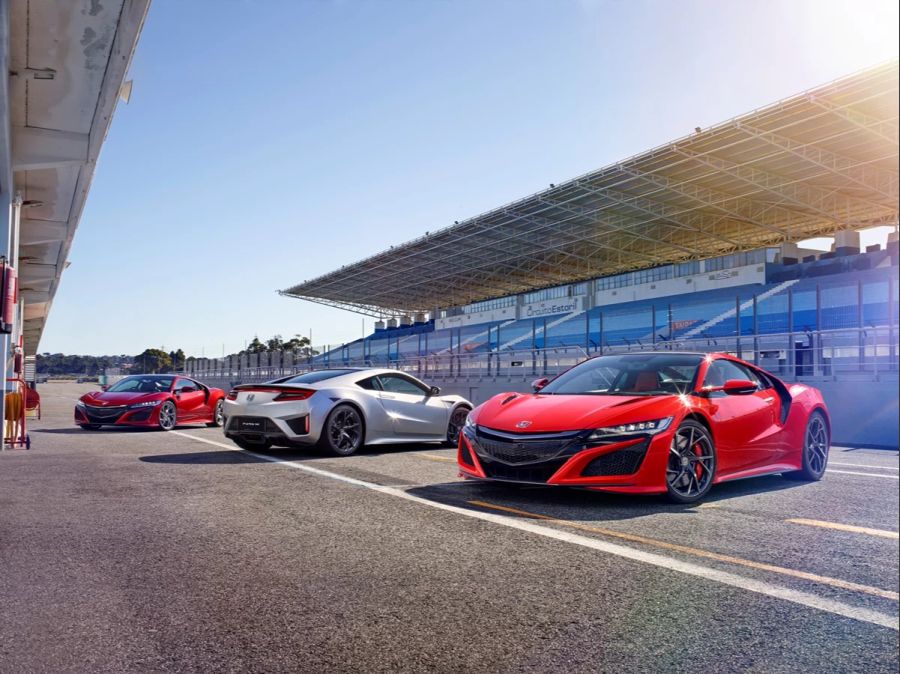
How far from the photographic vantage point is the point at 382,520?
209 inches

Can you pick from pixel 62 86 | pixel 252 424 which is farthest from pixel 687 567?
pixel 62 86

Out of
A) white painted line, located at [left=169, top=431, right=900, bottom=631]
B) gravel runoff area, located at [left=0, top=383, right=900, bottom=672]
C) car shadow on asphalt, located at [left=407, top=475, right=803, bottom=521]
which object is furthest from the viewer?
car shadow on asphalt, located at [left=407, top=475, right=803, bottom=521]

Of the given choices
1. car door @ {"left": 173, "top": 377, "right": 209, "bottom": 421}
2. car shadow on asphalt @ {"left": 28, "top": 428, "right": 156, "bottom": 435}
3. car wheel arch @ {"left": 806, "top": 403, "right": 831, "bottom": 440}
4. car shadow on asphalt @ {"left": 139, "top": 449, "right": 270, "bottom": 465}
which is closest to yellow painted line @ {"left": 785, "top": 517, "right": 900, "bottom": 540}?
car wheel arch @ {"left": 806, "top": 403, "right": 831, "bottom": 440}

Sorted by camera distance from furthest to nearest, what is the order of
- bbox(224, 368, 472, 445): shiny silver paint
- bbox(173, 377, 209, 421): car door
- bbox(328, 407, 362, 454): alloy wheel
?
bbox(173, 377, 209, 421): car door → bbox(328, 407, 362, 454): alloy wheel → bbox(224, 368, 472, 445): shiny silver paint

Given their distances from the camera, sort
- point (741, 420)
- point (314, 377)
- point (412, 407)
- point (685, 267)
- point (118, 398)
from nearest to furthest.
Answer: point (741, 420) < point (314, 377) < point (412, 407) < point (118, 398) < point (685, 267)

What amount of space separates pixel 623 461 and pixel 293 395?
17.3ft

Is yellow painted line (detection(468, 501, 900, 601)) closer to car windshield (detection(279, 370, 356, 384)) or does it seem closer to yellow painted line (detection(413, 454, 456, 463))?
yellow painted line (detection(413, 454, 456, 463))

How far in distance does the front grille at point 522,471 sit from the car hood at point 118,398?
406 inches

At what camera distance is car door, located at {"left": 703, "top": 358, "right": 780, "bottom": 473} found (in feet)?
20.6

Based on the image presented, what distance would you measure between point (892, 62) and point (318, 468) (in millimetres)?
7490

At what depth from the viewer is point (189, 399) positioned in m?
15.6

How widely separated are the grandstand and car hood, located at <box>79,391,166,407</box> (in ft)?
32.1

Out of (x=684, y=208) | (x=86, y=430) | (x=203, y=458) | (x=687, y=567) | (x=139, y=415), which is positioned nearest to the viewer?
(x=687, y=567)

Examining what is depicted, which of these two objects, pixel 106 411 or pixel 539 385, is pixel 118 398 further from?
pixel 539 385
